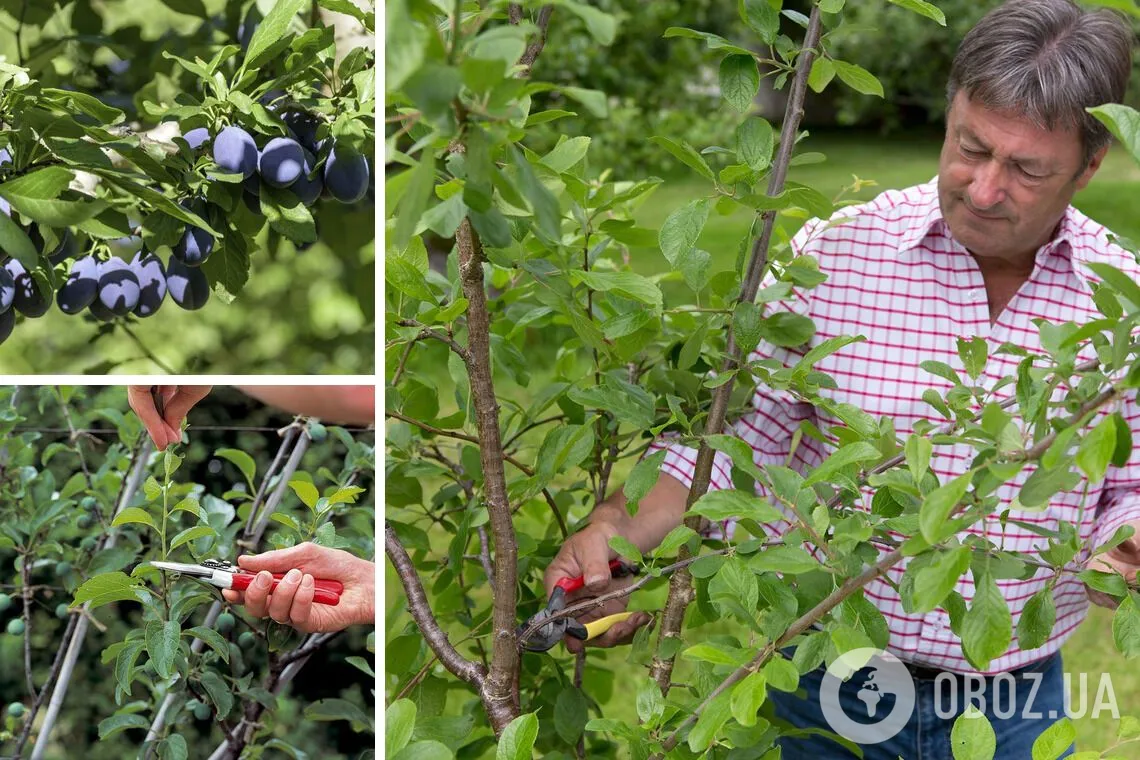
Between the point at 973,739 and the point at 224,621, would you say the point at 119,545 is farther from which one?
the point at 973,739

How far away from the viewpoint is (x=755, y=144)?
1060mm

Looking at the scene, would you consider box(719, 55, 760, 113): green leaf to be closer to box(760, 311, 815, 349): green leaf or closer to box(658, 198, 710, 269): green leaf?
box(658, 198, 710, 269): green leaf

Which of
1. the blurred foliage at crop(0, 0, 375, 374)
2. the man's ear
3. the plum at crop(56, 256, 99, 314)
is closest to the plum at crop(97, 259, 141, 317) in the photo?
the plum at crop(56, 256, 99, 314)

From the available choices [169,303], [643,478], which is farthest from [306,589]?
[169,303]

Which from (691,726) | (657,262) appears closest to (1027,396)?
(691,726)

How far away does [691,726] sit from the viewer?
1.00 meters

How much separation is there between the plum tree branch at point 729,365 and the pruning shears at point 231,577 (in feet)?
1.06

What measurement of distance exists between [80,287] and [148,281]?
0.23 ft

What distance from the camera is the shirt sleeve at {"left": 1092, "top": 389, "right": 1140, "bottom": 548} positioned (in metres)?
1.51

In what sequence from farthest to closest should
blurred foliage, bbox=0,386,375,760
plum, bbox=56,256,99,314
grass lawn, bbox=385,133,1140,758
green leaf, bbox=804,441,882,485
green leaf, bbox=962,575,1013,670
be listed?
1. grass lawn, bbox=385,133,1140,758
2. blurred foliage, bbox=0,386,375,760
3. plum, bbox=56,256,99,314
4. green leaf, bbox=804,441,882,485
5. green leaf, bbox=962,575,1013,670

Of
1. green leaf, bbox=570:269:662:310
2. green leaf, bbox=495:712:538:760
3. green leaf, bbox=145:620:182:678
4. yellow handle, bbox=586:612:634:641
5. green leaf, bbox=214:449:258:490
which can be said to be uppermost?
green leaf, bbox=570:269:662:310

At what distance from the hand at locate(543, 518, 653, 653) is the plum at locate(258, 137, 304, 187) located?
0.52 metres

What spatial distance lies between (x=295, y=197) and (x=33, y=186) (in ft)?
0.91

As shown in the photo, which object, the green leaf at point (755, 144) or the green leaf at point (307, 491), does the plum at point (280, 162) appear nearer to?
the green leaf at point (307, 491)
